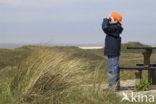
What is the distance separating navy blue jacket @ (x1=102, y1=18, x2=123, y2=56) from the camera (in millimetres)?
7539

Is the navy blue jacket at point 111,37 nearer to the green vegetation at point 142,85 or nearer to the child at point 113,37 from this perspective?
the child at point 113,37

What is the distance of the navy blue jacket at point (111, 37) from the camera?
754cm

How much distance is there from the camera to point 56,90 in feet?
19.3

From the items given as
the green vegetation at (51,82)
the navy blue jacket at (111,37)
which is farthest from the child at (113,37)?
the green vegetation at (51,82)

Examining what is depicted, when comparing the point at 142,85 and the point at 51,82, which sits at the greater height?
the point at 51,82

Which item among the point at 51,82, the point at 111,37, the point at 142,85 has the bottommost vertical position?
the point at 142,85

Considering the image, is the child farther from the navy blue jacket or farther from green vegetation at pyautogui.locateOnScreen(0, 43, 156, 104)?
green vegetation at pyautogui.locateOnScreen(0, 43, 156, 104)

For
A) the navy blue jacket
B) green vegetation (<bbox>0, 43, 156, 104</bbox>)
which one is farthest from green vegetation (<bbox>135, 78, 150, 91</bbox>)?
green vegetation (<bbox>0, 43, 156, 104</bbox>)

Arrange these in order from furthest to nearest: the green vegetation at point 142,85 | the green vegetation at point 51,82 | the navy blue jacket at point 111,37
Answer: the green vegetation at point 142,85 → the navy blue jacket at point 111,37 → the green vegetation at point 51,82

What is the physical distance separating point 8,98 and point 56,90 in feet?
2.78

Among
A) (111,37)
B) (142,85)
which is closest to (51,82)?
(111,37)

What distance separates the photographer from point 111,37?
24.8ft

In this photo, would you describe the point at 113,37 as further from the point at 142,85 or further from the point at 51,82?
the point at 51,82

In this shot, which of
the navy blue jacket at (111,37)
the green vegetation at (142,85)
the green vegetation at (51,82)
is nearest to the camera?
the green vegetation at (51,82)
